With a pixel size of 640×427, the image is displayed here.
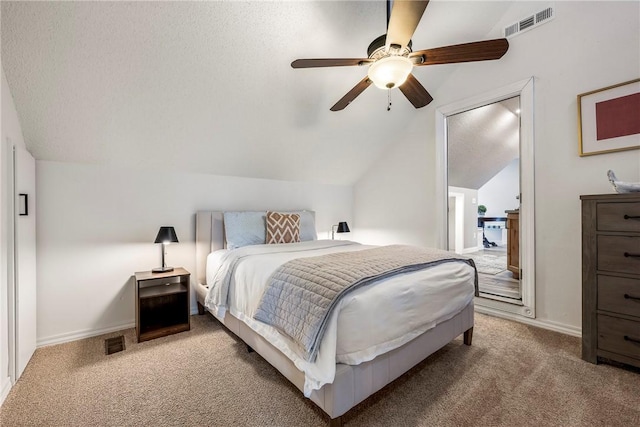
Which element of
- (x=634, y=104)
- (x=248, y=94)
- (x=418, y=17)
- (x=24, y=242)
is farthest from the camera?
(x=248, y=94)

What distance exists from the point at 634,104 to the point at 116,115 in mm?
4054

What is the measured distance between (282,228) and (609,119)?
3.01 meters

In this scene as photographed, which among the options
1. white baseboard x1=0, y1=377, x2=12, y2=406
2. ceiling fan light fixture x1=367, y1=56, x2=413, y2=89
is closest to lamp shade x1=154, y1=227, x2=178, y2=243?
white baseboard x1=0, y1=377, x2=12, y2=406

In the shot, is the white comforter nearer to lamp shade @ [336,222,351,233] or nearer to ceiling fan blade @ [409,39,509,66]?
ceiling fan blade @ [409,39,509,66]

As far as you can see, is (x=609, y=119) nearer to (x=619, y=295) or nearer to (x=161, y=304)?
(x=619, y=295)

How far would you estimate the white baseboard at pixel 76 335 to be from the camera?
2212mm

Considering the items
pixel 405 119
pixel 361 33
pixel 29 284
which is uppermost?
pixel 361 33

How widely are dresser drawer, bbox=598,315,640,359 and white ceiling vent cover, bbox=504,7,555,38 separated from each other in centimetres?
259

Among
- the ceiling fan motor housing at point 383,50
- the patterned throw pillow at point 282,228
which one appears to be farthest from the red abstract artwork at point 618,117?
A: the patterned throw pillow at point 282,228

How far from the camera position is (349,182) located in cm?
443

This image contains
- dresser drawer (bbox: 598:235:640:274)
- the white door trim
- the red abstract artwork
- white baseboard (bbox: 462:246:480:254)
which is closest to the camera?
dresser drawer (bbox: 598:235:640:274)

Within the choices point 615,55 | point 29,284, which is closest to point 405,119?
point 615,55

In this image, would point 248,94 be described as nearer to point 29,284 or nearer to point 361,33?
point 361,33

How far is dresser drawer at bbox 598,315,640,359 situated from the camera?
1.77 m
